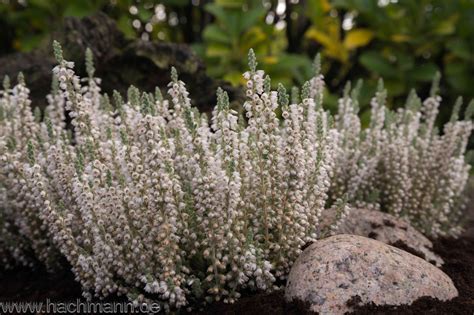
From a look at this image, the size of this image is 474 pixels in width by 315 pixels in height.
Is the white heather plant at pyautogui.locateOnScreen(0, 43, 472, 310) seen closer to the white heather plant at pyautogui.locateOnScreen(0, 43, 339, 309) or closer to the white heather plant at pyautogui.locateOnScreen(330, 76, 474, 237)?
the white heather plant at pyautogui.locateOnScreen(0, 43, 339, 309)

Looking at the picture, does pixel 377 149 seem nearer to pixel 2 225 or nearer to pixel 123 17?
pixel 2 225

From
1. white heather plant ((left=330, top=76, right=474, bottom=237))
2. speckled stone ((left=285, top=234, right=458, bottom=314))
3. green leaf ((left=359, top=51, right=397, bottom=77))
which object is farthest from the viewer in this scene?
green leaf ((left=359, top=51, right=397, bottom=77))

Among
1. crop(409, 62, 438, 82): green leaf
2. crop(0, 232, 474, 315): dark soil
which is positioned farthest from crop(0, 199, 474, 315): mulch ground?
crop(409, 62, 438, 82): green leaf

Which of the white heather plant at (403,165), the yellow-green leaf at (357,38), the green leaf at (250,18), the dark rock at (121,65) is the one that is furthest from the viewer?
the yellow-green leaf at (357,38)

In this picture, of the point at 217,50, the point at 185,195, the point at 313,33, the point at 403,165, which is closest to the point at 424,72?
the point at 313,33

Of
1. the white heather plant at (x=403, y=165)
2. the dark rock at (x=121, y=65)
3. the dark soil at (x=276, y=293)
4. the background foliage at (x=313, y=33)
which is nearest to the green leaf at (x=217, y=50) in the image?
the background foliage at (x=313, y=33)

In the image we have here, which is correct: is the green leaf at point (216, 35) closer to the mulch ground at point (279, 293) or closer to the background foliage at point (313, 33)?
the background foliage at point (313, 33)
